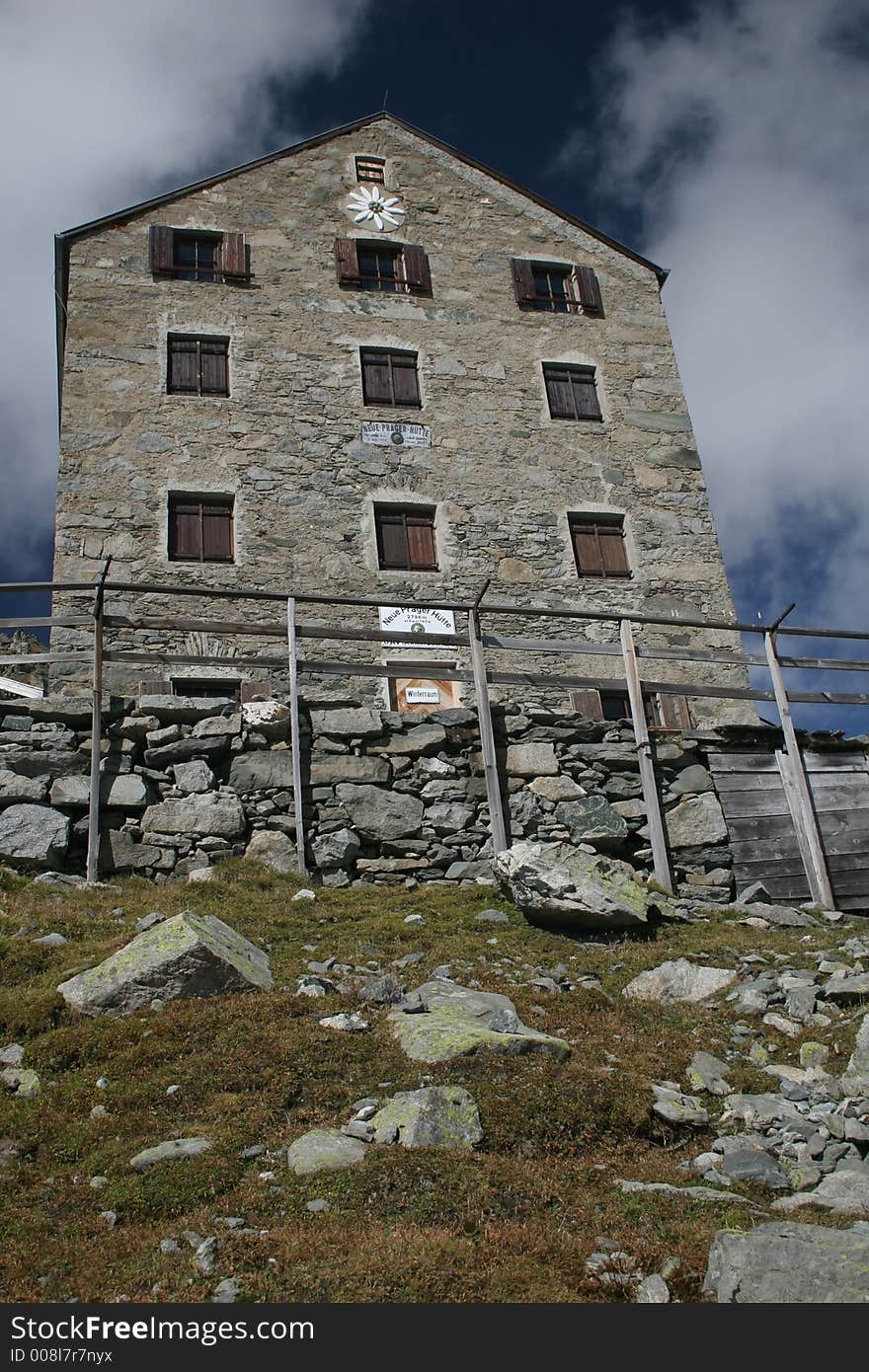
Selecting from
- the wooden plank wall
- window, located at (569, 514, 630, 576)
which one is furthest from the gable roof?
the wooden plank wall

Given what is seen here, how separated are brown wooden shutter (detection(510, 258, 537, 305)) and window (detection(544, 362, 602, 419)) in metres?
1.66

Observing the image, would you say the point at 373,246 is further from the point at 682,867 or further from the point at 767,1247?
the point at 767,1247

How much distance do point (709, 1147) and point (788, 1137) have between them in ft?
1.51

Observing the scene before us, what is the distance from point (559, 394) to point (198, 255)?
7741 mm

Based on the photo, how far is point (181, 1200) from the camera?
535 centimetres

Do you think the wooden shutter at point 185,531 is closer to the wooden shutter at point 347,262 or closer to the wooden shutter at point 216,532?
the wooden shutter at point 216,532

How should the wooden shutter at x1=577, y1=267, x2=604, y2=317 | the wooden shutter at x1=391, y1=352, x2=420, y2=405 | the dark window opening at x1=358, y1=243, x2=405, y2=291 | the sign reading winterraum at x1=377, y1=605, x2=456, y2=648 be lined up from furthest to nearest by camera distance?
the wooden shutter at x1=577, y1=267, x2=604, y2=317
the dark window opening at x1=358, y1=243, x2=405, y2=291
the wooden shutter at x1=391, y1=352, x2=420, y2=405
the sign reading winterraum at x1=377, y1=605, x2=456, y2=648

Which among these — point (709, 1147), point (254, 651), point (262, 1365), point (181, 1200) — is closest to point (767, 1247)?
point (709, 1147)

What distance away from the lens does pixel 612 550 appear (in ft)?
65.6

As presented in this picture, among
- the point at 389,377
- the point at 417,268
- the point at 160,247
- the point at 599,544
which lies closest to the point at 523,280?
the point at 417,268

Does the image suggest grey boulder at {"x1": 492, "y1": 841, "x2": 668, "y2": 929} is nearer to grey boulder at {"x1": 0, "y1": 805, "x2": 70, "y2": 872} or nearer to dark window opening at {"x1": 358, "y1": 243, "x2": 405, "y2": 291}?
grey boulder at {"x1": 0, "y1": 805, "x2": 70, "y2": 872}

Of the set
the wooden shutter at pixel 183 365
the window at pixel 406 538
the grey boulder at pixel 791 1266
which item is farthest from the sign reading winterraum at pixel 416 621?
the grey boulder at pixel 791 1266

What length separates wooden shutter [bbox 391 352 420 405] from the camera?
20.4 metres

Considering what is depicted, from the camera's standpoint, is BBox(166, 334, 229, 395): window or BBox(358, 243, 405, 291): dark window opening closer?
BBox(166, 334, 229, 395): window
